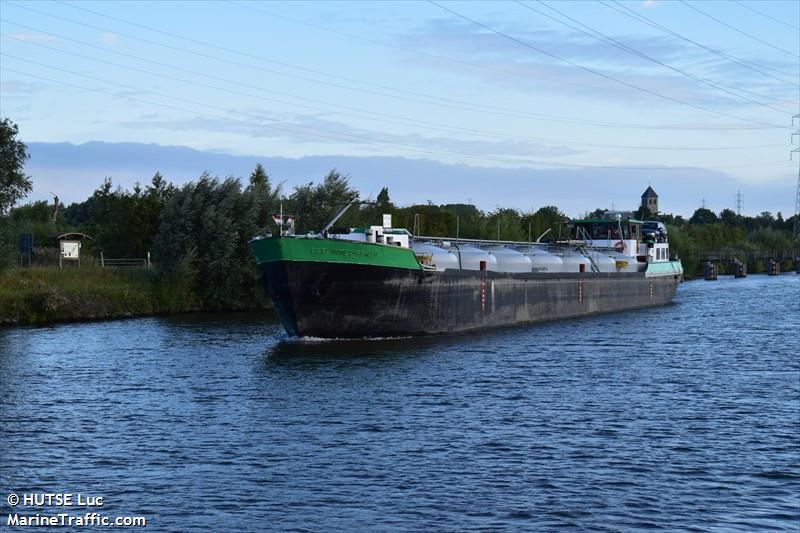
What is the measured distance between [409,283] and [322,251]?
5589 mm

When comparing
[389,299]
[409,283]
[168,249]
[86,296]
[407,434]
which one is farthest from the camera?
[168,249]

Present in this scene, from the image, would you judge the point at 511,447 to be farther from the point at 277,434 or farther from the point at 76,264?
the point at 76,264

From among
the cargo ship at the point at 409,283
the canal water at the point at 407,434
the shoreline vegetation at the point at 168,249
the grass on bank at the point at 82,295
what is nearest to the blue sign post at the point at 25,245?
the shoreline vegetation at the point at 168,249

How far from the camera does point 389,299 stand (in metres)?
49.7

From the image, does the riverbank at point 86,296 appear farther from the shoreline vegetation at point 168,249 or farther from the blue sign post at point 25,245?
the blue sign post at point 25,245

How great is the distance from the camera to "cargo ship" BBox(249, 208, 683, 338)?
47438 mm

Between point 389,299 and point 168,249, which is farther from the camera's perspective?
point 168,249

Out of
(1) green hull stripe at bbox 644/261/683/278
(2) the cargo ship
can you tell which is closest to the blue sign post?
(2) the cargo ship

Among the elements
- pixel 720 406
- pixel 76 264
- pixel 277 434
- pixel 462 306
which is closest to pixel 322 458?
pixel 277 434

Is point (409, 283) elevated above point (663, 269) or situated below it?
below

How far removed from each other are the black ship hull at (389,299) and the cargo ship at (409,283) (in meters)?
0.05

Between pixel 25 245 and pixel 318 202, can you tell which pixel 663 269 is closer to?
pixel 318 202

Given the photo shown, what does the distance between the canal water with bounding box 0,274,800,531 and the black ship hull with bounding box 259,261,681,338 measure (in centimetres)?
139

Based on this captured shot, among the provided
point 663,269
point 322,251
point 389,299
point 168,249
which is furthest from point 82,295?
point 663,269
